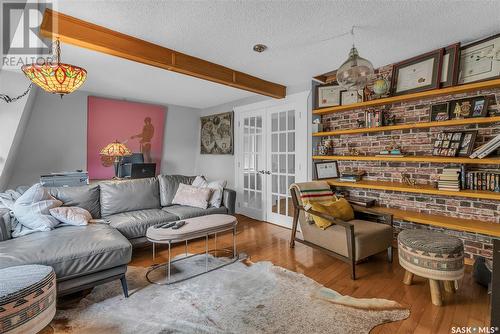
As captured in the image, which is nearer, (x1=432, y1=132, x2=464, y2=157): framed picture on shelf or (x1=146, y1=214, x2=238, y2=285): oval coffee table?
(x1=146, y1=214, x2=238, y2=285): oval coffee table

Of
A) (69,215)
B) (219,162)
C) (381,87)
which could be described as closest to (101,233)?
(69,215)

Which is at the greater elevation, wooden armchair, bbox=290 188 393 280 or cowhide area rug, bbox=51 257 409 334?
wooden armchair, bbox=290 188 393 280

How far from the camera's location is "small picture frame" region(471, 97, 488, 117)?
94.0 inches

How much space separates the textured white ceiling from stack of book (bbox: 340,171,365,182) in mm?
1446

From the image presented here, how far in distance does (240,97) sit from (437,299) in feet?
13.3

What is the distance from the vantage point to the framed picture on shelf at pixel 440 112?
2626 millimetres

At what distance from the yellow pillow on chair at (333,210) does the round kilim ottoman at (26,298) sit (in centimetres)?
235

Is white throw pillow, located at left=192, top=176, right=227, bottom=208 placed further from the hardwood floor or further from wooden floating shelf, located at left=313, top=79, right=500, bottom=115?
wooden floating shelf, located at left=313, top=79, right=500, bottom=115

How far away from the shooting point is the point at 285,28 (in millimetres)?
2180

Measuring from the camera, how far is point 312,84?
3.66 meters

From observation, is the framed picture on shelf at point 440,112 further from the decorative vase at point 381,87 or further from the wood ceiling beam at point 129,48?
the wood ceiling beam at point 129,48

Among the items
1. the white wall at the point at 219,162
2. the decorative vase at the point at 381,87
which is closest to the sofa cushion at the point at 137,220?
the white wall at the point at 219,162

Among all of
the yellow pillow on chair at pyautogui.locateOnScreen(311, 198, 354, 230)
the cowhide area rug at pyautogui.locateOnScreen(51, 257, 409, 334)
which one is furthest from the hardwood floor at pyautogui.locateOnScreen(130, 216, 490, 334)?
the yellow pillow on chair at pyautogui.locateOnScreen(311, 198, 354, 230)

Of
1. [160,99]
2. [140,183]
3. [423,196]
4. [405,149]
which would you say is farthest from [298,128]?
[160,99]
